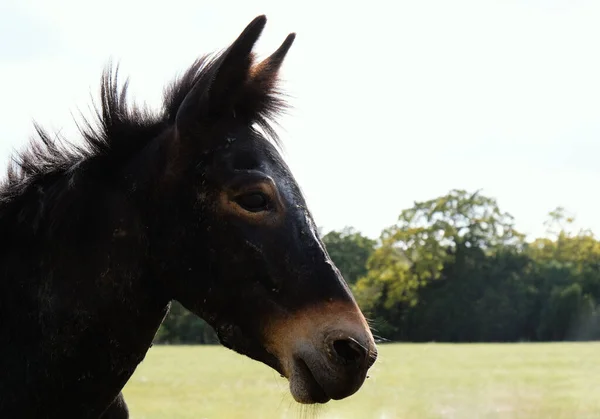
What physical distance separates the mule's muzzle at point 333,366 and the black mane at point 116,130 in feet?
4.19

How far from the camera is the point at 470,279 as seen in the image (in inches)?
2522

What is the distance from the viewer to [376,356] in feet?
9.46

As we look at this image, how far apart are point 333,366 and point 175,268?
82cm

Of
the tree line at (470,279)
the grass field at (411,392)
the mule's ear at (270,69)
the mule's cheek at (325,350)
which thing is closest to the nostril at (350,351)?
the mule's cheek at (325,350)

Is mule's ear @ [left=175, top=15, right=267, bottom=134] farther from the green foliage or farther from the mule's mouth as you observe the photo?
the green foliage

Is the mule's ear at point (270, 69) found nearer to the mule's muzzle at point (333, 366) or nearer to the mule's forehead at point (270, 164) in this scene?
the mule's forehead at point (270, 164)

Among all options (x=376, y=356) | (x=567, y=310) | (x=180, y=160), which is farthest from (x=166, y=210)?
(x=567, y=310)

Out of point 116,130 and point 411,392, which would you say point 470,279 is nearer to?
point 411,392

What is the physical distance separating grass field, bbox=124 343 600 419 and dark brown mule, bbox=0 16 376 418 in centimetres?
435

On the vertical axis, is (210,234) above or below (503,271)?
above

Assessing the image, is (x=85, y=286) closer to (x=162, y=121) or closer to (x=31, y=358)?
(x=31, y=358)

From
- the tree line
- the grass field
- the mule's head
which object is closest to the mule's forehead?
the mule's head

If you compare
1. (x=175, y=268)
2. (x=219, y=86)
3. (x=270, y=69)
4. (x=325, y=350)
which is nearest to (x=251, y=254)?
(x=175, y=268)

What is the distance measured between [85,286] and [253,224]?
2.63 feet
